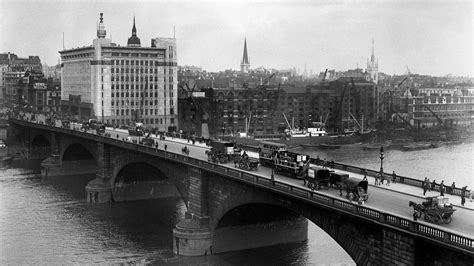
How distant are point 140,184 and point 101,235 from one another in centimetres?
1957

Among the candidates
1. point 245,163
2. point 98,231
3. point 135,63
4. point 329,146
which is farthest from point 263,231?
point 135,63

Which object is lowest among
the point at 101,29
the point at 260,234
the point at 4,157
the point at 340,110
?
the point at 260,234

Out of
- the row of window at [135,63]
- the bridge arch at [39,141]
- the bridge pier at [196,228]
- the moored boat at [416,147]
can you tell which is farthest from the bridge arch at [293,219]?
the row of window at [135,63]

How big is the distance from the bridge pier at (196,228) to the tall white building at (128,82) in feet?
329

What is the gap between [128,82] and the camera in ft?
518

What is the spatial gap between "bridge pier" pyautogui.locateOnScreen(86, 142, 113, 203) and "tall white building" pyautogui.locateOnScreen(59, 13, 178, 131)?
6968 cm

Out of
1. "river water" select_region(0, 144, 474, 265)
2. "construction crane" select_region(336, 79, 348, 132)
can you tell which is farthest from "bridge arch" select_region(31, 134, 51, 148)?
"construction crane" select_region(336, 79, 348, 132)

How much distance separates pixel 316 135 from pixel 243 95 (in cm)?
2557

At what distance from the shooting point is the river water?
5594 centimetres

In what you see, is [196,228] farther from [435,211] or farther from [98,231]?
[435,211]

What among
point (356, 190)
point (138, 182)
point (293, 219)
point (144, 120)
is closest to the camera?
point (356, 190)

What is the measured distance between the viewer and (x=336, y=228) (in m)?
39.2

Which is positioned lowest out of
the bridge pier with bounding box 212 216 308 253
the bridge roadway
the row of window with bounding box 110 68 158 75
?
the bridge pier with bounding box 212 216 308 253

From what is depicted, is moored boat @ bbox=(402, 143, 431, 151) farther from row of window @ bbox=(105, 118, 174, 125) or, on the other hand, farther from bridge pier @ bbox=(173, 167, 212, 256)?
bridge pier @ bbox=(173, 167, 212, 256)
